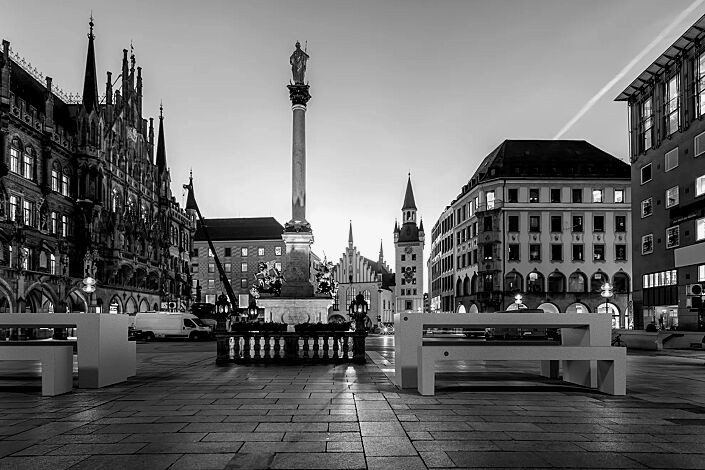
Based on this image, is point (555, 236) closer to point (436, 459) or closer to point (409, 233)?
point (436, 459)

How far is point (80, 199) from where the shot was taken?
61.3 m

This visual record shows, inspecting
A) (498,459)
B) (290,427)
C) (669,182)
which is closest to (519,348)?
(290,427)

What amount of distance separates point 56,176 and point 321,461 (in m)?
57.1

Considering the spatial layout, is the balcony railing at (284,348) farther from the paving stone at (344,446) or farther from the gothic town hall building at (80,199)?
the gothic town hall building at (80,199)

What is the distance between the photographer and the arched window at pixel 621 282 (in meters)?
77.4

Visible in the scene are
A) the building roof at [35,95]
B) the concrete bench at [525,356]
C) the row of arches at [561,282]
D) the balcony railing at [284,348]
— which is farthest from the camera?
the row of arches at [561,282]

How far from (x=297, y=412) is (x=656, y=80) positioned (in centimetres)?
5028

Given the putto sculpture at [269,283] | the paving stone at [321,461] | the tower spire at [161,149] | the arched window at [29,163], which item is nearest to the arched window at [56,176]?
the arched window at [29,163]

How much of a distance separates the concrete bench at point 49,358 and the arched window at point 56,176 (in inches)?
1874

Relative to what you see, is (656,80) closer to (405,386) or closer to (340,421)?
(405,386)

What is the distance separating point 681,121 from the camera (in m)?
48.0

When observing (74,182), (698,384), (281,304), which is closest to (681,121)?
(281,304)

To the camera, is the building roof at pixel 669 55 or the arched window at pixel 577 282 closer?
the building roof at pixel 669 55

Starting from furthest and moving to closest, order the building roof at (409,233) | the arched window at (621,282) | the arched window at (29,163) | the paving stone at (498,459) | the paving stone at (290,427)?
the building roof at (409,233) < the arched window at (621,282) < the arched window at (29,163) < the paving stone at (290,427) < the paving stone at (498,459)
